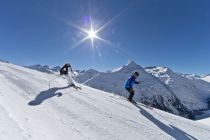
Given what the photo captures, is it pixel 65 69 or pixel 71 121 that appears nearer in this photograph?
pixel 71 121

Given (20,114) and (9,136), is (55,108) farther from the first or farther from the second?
(9,136)

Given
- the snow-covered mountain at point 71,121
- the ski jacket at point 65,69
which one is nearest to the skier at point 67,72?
the ski jacket at point 65,69

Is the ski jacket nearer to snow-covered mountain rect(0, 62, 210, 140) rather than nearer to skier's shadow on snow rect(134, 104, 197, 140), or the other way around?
snow-covered mountain rect(0, 62, 210, 140)

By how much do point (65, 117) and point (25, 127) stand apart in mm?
2999

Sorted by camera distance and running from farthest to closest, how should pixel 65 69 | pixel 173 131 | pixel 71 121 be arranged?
pixel 65 69
pixel 173 131
pixel 71 121

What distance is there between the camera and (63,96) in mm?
18094

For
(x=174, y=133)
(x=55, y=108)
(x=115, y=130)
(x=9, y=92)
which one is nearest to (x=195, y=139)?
(x=174, y=133)

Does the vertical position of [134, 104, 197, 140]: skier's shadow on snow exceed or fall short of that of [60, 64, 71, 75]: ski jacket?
it falls short

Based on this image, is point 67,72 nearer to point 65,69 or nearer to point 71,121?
point 65,69

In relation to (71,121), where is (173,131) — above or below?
below

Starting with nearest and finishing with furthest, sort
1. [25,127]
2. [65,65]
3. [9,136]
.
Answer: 1. [9,136]
2. [25,127]
3. [65,65]

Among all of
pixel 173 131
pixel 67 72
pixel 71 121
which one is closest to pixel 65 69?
pixel 67 72

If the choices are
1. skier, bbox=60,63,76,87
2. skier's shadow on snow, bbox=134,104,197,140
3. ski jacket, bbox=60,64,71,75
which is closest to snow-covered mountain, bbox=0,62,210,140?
skier's shadow on snow, bbox=134,104,197,140

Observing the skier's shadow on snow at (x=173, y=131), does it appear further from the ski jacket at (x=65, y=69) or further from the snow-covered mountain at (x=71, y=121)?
the ski jacket at (x=65, y=69)
